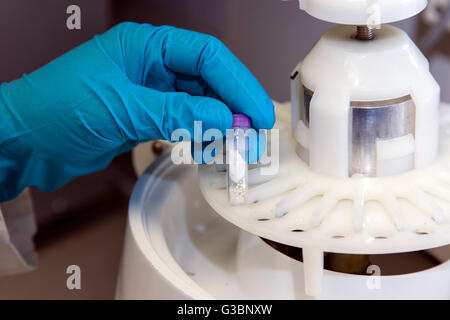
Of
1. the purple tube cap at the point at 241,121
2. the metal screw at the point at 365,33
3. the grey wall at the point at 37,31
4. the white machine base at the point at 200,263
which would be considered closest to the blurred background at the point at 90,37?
the grey wall at the point at 37,31

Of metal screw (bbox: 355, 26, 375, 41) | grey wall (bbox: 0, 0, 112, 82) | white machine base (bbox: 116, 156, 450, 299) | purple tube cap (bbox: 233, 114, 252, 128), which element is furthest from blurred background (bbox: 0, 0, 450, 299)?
metal screw (bbox: 355, 26, 375, 41)

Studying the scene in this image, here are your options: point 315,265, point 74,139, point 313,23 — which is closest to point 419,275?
point 315,265

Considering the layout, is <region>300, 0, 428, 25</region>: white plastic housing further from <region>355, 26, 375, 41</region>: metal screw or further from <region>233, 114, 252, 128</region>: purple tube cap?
<region>233, 114, 252, 128</region>: purple tube cap

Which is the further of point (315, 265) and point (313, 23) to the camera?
point (313, 23)

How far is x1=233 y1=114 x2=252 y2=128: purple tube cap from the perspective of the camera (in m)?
0.85

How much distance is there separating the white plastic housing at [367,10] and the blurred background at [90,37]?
456 millimetres

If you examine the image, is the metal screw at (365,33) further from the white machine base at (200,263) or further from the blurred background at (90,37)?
the blurred background at (90,37)

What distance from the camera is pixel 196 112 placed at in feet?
2.70

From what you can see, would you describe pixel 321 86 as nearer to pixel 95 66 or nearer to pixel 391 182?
pixel 391 182

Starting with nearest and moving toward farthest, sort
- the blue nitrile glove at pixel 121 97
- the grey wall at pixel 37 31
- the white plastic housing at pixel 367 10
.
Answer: the white plastic housing at pixel 367 10, the blue nitrile glove at pixel 121 97, the grey wall at pixel 37 31

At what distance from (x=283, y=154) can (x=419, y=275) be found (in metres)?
0.23

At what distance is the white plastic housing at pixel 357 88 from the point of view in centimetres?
76

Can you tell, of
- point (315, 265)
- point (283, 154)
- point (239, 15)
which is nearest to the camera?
point (315, 265)

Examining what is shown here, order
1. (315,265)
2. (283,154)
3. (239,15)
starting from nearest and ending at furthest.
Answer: (315,265), (283,154), (239,15)
